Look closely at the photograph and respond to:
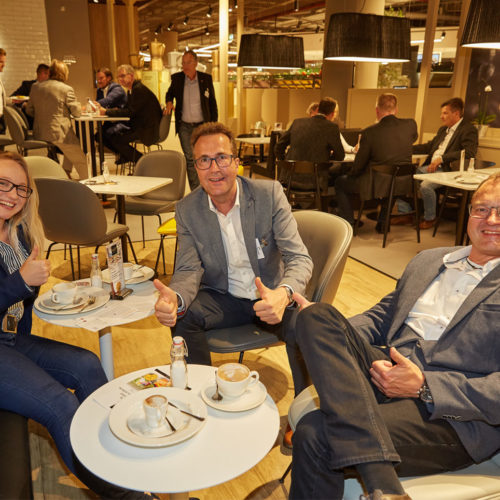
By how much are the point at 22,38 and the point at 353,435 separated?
11093 millimetres

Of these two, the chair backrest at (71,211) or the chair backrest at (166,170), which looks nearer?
the chair backrest at (71,211)

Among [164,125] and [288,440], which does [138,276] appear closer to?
[288,440]

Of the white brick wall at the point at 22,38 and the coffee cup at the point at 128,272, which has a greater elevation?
the white brick wall at the point at 22,38

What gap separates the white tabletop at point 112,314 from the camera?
183 centimetres

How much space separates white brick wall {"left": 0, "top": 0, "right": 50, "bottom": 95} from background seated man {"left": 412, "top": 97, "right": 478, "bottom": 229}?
335 inches

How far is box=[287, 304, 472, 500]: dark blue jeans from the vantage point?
53.4 inches

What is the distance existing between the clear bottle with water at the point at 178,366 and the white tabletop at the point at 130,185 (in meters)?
2.31

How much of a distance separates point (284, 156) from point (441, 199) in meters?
1.93

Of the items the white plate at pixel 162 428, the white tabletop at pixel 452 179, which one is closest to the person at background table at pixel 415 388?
the white plate at pixel 162 428

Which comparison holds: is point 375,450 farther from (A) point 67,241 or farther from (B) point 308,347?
(A) point 67,241

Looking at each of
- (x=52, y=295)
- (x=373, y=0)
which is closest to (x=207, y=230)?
(x=52, y=295)

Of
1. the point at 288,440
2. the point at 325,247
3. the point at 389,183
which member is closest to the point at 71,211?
the point at 325,247

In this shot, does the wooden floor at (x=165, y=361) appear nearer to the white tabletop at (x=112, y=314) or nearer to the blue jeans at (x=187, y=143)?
the white tabletop at (x=112, y=314)

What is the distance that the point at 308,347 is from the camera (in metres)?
1.58
